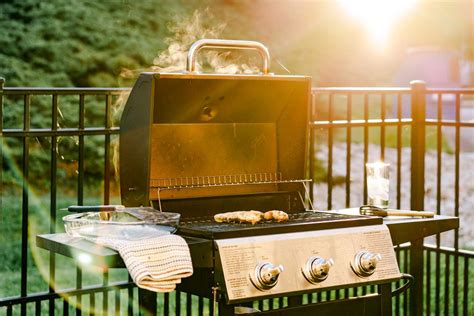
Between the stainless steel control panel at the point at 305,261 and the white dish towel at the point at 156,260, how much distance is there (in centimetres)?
15

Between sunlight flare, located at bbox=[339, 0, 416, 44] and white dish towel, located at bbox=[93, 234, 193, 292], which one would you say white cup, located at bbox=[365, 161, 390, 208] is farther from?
sunlight flare, located at bbox=[339, 0, 416, 44]

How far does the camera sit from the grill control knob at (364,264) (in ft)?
10.9

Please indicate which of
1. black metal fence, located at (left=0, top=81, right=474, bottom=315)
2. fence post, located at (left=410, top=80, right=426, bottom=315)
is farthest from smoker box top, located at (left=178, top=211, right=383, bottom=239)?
fence post, located at (left=410, top=80, right=426, bottom=315)

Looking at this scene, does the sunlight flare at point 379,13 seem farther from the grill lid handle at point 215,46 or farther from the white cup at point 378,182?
the grill lid handle at point 215,46

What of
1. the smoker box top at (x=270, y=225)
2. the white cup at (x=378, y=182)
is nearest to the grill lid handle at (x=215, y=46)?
the smoker box top at (x=270, y=225)

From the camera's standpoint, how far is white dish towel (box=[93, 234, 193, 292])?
9.32ft

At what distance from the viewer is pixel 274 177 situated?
12.8 feet

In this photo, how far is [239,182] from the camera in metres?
3.82

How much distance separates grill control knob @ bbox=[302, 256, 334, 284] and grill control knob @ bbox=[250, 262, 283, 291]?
168mm

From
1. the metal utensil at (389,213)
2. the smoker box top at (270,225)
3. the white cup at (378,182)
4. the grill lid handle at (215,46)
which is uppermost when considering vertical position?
the grill lid handle at (215,46)

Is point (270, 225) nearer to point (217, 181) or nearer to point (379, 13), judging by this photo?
point (217, 181)

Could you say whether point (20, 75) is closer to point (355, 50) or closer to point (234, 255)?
point (355, 50)

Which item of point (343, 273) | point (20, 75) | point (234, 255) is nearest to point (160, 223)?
point (234, 255)

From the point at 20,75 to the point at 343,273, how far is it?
28.5 feet
